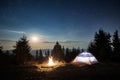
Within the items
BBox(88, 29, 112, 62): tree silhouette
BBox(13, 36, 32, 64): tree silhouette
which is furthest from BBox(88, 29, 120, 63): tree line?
BBox(13, 36, 32, 64): tree silhouette

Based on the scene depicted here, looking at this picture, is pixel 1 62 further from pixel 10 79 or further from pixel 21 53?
pixel 21 53

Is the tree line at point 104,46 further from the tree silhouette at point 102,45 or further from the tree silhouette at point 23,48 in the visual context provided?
the tree silhouette at point 23,48

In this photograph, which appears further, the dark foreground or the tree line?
the tree line

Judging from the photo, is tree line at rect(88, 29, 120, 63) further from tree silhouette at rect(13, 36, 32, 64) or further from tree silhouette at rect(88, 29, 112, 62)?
tree silhouette at rect(13, 36, 32, 64)

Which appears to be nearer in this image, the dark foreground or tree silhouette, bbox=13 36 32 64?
the dark foreground

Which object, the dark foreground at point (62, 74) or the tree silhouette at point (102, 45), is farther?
the tree silhouette at point (102, 45)

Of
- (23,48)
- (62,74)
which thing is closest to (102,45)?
(23,48)

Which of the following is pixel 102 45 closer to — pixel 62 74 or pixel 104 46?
pixel 104 46

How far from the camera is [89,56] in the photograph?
36031mm

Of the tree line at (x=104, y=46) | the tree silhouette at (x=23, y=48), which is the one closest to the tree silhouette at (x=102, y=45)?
the tree line at (x=104, y=46)

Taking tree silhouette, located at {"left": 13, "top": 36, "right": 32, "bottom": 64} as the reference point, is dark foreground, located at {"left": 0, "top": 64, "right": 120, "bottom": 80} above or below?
below

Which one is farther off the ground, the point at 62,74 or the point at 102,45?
the point at 102,45

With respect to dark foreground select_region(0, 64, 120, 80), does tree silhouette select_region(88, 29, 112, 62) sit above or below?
above

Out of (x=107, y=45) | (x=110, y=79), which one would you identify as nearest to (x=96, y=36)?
(x=107, y=45)
